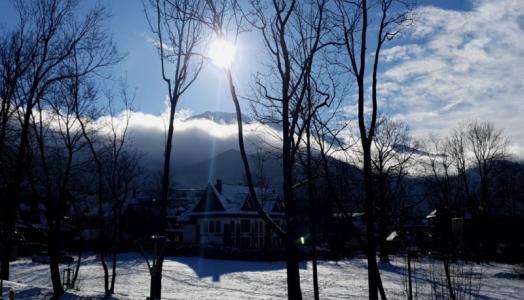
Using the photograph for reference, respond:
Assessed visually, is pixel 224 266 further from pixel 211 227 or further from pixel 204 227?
pixel 204 227

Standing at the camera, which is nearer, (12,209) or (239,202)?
(12,209)

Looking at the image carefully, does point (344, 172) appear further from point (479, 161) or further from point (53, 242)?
point (479, 161)

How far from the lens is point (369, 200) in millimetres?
9930

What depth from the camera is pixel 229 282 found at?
87.4 feet

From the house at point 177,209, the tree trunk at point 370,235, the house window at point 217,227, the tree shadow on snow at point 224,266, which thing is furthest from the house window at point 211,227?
the tree trunk at point 370,235

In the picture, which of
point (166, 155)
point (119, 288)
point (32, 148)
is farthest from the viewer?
point (119, 288)

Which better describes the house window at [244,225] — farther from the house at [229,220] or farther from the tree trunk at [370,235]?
the tree trunk at [370,235]

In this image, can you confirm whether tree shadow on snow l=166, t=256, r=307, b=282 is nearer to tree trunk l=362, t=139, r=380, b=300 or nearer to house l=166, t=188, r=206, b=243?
tree trunk l=362, t=139, r=380, b=300

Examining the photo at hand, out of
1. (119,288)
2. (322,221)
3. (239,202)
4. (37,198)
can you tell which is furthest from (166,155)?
(322,221)

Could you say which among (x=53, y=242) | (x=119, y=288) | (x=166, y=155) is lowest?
(x=119, y=288)

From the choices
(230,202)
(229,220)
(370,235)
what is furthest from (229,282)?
(230,202)

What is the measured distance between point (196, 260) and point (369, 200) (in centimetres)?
3281

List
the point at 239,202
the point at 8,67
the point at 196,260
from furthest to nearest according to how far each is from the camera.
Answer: the point at 239,202, the point at 196,260, the point at 8,67

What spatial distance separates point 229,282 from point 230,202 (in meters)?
30.2
